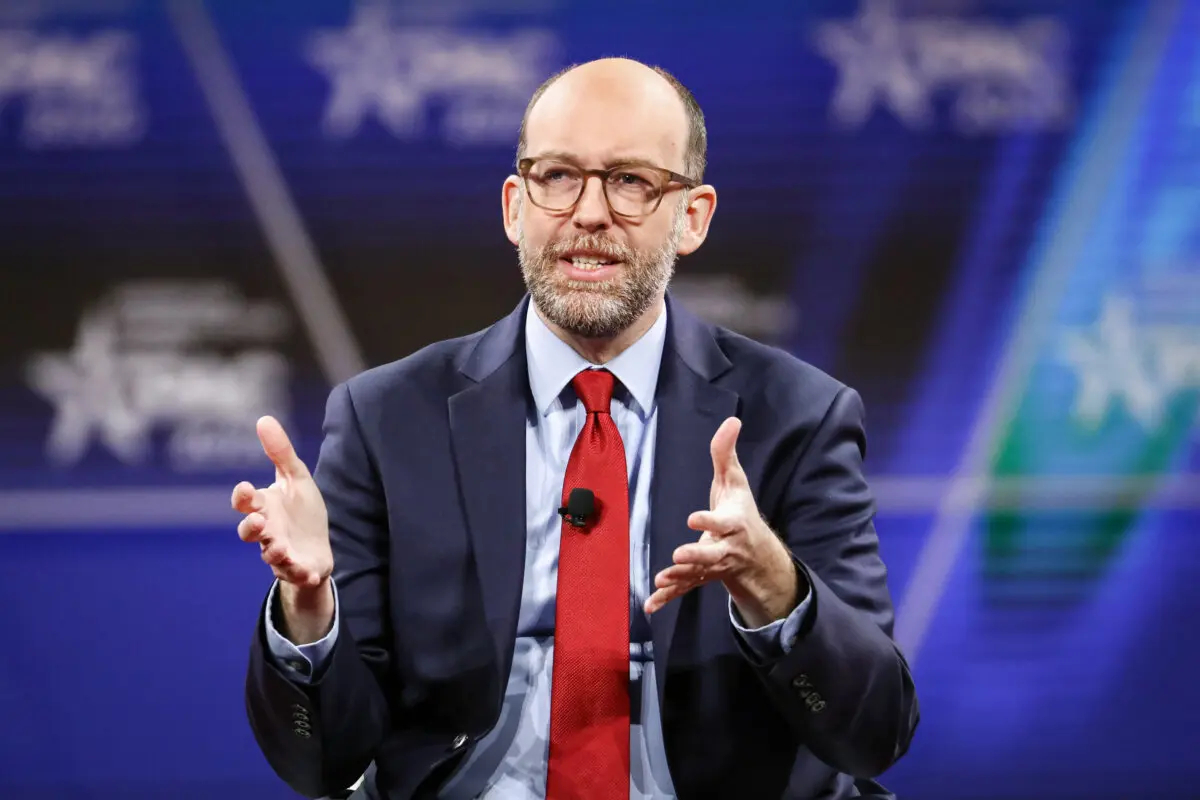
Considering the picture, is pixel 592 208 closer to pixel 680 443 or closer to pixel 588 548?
pixel 680 443

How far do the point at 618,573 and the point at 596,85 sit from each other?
72 centimetres

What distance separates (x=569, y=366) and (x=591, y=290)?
122 millimetres

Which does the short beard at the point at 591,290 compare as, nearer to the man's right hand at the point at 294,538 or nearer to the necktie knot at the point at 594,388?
the necktie knot at the point at 594,388

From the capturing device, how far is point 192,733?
3.35 metres

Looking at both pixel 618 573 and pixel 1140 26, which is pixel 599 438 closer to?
pixel 618 573

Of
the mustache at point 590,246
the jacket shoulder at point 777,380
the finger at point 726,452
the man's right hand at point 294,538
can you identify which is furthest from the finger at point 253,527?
the jacket shoulder at point 777,380

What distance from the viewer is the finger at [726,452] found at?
1636 millimetres

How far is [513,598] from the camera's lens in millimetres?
1844

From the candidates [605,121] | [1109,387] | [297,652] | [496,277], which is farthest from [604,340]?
[1109,387]

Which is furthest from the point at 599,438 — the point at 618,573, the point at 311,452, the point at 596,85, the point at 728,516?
the point at 311,452

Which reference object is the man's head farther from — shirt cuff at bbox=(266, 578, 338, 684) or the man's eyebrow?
shirt cuff at bbox=(266, 578, 338, 684)

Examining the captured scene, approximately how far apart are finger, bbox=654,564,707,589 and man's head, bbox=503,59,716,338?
1.71ft

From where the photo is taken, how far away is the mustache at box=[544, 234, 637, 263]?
6.49 ft

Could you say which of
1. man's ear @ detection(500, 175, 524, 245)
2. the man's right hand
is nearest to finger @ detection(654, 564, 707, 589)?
the man's right hand
